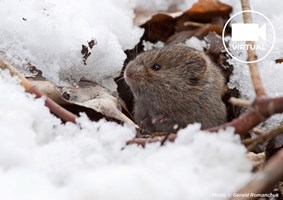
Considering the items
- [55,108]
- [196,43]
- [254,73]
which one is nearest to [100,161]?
[55,108]

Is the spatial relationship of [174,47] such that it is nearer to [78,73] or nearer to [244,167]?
[78,73]

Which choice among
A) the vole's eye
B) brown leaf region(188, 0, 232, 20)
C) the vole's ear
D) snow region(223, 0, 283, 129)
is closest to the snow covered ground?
the vole's eye

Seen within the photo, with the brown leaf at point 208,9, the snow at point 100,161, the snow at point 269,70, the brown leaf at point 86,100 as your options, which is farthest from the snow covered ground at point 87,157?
the brown leaf at point 208,9

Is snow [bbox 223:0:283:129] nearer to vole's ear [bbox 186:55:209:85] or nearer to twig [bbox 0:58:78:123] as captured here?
vole's ear [bbox 186:55:209:85]

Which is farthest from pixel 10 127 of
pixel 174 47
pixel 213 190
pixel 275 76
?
pixel 275 76

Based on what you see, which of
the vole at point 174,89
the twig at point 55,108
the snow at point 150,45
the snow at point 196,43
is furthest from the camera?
the snow at point 150,45

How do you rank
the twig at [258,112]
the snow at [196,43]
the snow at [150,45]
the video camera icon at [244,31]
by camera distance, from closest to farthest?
the twig at [258,112], the video camera icon at [244,31], the snow at [196,43], the snow at [150,45]

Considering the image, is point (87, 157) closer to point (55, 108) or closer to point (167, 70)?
point (55, 108)

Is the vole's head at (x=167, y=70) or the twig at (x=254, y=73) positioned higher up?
the twig at (x=254, y=73)

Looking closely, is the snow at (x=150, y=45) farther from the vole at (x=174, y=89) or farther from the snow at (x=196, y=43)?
the vole at (x=174, y=89)
